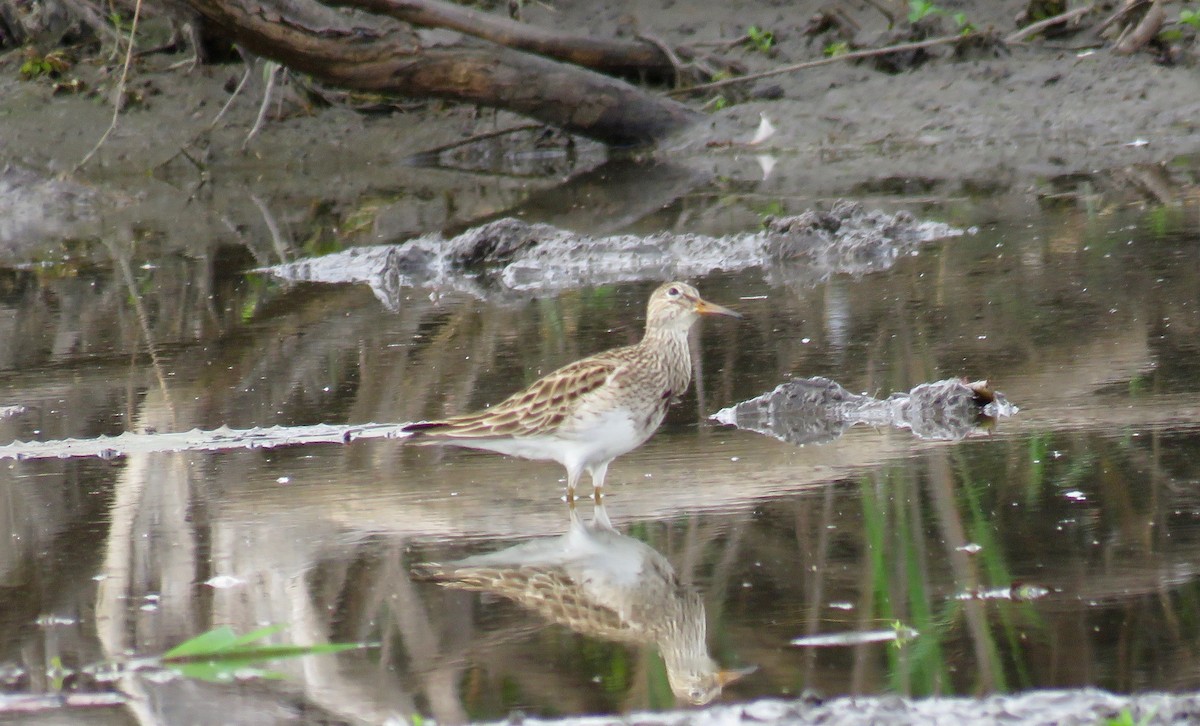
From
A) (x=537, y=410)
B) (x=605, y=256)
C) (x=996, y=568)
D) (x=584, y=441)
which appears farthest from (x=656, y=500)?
(x=605, y=256)

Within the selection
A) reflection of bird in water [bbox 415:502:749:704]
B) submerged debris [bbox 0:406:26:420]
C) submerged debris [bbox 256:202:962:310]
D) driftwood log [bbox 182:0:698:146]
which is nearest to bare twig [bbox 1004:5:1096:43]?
driftwood log [bbox 182:0:698:146]

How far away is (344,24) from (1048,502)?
995cm

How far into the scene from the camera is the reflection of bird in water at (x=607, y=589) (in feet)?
13.2

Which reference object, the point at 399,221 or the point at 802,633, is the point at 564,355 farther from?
the point at 399,221

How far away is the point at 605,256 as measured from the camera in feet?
34.2

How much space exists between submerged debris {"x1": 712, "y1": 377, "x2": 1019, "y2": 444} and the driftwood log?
25.7 ft

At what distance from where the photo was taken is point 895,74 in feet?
53.6

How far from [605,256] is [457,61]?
465 cm

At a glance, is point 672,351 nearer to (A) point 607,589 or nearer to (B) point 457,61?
(A) point 607,589

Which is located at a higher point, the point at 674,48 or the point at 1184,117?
the point at 674,48

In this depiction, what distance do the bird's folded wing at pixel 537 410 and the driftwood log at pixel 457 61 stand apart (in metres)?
8.12

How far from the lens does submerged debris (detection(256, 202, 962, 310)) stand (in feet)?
32.8

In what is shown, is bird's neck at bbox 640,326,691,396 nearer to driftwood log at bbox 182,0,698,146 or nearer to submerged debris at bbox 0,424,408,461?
submerged debris at bbox 0,424,408,461

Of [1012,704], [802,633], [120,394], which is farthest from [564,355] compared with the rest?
[1012,704]
